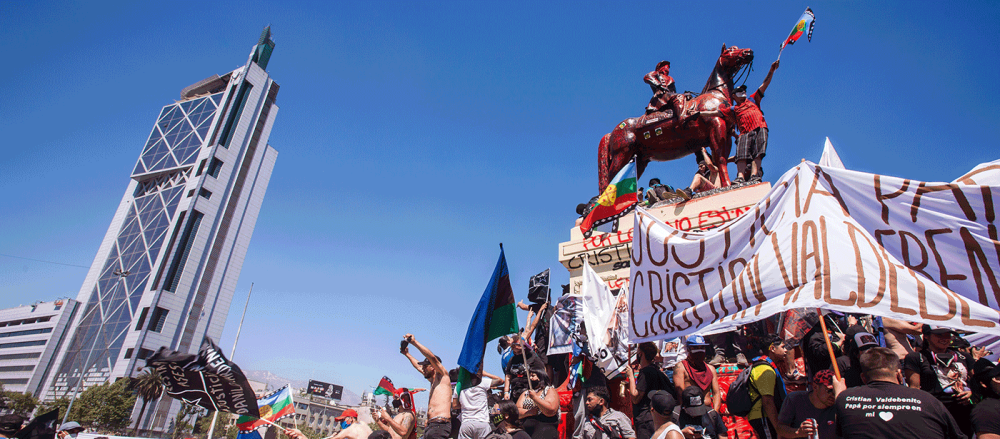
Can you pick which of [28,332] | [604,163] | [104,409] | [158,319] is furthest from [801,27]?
[28,332]

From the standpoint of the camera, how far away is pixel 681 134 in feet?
38.7

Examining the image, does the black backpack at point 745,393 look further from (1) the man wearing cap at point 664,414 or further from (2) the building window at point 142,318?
(2) the building window at point 142,318

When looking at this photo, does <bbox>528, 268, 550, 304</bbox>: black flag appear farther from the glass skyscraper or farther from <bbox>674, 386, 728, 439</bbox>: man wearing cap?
the glass skyscraper

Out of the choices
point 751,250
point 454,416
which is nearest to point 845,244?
point 751,250

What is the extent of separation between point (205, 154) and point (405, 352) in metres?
114

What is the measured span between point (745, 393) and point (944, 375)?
143 centimetres

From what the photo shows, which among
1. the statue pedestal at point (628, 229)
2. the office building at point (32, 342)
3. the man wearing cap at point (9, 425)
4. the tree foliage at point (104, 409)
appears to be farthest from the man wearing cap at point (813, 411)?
the office building at point (32, 342)

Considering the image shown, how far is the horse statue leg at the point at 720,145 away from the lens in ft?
36.1

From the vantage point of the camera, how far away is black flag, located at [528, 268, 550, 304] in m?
10.5

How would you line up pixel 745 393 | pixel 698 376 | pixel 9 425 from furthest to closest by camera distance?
pixel 9 425, pixel 698 376, pixel 745 393

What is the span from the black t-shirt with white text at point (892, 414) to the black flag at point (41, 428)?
33.4 feet

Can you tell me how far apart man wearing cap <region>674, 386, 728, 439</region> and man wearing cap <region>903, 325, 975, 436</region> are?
138cm

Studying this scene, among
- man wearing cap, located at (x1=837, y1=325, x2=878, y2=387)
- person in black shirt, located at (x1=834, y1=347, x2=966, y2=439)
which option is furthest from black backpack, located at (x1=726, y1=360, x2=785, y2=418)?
person in black shirt, located at (x1=834, y1=347, x2=966, y2=439)

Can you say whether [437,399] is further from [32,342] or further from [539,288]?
[32,342]
